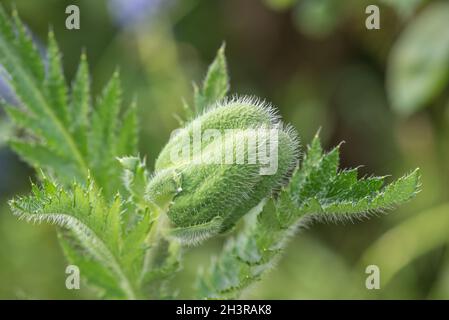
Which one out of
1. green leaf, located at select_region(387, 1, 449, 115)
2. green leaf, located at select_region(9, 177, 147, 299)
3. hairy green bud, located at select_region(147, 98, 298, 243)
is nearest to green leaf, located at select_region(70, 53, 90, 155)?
green leaf, located at select_region(9, 177, 147, 299)

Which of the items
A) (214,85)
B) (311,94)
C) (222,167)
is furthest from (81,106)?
(311,94)

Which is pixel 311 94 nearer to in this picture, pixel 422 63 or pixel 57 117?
pixel 422 63

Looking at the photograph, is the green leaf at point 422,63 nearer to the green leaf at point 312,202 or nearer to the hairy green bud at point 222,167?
the green leaf at point 312,202

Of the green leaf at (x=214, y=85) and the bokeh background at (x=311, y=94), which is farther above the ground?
the bokeh background at (x=311, y=94)

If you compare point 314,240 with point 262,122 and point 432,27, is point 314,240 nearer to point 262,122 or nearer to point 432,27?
point 432,27

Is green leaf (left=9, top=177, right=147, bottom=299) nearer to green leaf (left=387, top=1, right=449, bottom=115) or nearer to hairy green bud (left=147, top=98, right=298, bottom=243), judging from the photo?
hairy green bud (left=147, top=98, right=298, bottom=243)

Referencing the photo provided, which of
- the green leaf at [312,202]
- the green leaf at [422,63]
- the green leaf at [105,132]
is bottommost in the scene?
the green leaf at [312,202]

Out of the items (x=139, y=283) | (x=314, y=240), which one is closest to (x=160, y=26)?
(x=314, y=240)

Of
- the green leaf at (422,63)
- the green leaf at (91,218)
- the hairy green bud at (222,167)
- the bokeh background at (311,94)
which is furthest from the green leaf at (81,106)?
the green leaf at (422,63)
